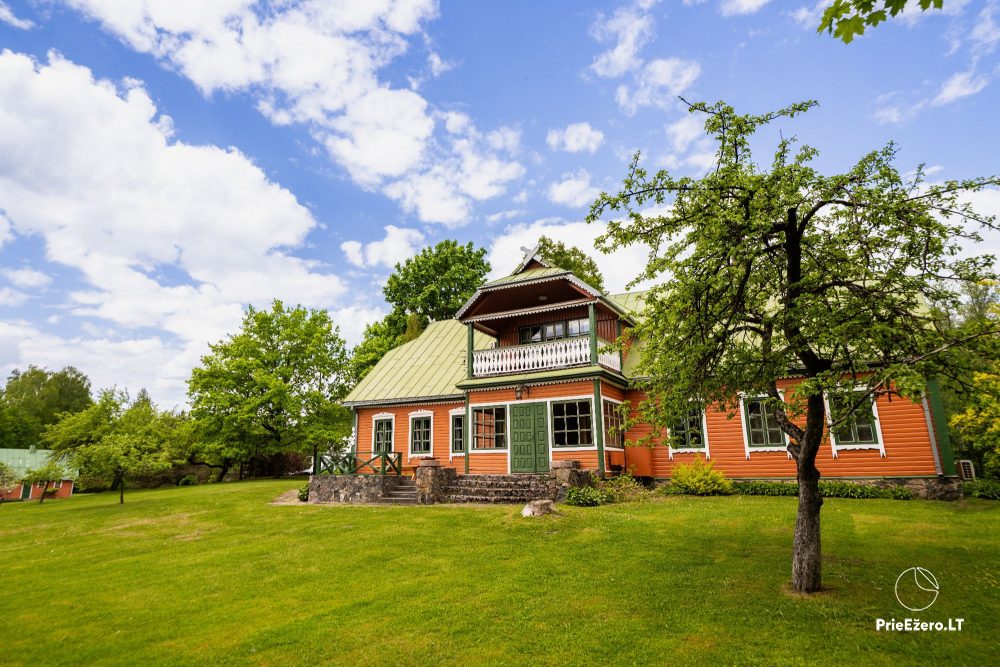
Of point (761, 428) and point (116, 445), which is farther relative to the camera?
→ point (116, 445)

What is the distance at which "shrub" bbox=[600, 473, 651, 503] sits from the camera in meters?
13.9

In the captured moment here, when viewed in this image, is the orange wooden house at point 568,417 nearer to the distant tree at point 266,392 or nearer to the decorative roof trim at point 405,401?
the decorative roof trim at point 405,401

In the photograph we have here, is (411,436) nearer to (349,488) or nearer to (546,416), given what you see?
(349,488)

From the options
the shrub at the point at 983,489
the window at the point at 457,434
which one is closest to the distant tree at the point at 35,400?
the window at the point at 457,434

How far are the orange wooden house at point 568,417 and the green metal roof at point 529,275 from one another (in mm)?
70

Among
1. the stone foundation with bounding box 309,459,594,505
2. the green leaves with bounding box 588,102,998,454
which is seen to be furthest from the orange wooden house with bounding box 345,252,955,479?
the green leaves with bounding box 588,102,998,454

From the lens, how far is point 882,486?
1377cm

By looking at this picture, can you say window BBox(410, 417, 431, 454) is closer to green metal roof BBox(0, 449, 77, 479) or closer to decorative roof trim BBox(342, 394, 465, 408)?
decorative roof trim BBox(342, 394, 465, 408)

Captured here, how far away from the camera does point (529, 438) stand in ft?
55.0

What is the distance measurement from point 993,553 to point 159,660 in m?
11.1

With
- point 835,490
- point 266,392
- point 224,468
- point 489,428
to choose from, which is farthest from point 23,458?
point 835,490

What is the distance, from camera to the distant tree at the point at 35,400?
48.4m

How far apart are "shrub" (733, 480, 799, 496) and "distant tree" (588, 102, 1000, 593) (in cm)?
832

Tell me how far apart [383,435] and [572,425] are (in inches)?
339
